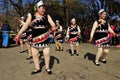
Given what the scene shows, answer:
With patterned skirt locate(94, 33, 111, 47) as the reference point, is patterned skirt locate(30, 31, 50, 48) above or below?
above

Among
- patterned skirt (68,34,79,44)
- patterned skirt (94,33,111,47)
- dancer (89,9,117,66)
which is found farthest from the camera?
patterned skirt (68,34,79,44)

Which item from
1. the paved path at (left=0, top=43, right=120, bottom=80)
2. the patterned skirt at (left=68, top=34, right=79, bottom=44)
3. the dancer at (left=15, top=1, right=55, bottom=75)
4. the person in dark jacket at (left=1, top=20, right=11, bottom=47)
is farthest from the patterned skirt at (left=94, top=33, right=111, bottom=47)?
the person in dark jacket at (left=1, top=20, right=11, bottom=47)

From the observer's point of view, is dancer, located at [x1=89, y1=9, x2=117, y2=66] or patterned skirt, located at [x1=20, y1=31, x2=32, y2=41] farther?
patterned skirt, located at [x1=20, y1=31, x2=32, y2=41]

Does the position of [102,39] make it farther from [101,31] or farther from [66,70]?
[66,70]

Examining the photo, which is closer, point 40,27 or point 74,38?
point 40,27

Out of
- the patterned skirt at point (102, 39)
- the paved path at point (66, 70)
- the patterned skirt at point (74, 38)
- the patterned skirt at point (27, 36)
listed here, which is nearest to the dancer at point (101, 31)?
→ the patterned skirt at point (102, 39)

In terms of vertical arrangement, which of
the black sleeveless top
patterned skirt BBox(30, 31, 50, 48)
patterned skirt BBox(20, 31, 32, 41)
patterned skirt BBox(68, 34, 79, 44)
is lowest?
patterned skirt BBox(68, 34, 79, 44)

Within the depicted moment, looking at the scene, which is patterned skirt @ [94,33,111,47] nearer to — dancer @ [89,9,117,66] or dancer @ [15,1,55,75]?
dancer @ [89,9,117,66]

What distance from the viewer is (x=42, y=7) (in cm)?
991

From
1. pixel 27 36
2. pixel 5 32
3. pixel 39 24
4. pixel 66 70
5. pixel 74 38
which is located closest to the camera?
pixel 39 24

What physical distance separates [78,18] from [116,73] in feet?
147

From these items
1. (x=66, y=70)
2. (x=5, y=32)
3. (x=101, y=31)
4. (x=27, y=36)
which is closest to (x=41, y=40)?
(x=66, y=70)

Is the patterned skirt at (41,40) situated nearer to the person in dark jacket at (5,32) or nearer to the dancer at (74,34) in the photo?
the dancer at (74,34)

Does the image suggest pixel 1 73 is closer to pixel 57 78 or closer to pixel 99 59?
pixel 57 78
